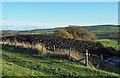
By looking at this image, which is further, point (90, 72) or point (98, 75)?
point (90, 72)

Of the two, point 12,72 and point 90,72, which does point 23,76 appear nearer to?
point 12,72

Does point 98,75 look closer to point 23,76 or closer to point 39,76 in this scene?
point 39,76

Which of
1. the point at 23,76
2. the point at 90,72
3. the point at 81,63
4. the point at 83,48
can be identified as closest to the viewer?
the point at 23,76

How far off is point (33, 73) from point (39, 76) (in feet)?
2.12

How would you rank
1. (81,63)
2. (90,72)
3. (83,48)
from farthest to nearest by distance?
(83,48) < (81,63) < (90,72)

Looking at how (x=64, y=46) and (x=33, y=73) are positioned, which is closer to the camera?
(x=33, y=73)

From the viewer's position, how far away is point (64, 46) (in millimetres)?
21281

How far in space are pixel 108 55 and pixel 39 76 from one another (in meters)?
12.2

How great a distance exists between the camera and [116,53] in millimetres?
18016

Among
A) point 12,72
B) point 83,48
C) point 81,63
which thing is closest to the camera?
point 12,72

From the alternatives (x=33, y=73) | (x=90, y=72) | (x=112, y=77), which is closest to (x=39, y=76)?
(x=33, y=73)

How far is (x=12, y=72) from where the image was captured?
29.5 feet

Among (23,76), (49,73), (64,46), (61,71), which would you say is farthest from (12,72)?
(64,46)

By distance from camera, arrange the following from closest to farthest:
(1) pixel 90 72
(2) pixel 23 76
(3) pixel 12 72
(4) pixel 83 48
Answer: (2) pixel 23 76 < (3) pixel 12 72 < (1) pixel 90 72 < (4) pixel 83 48
